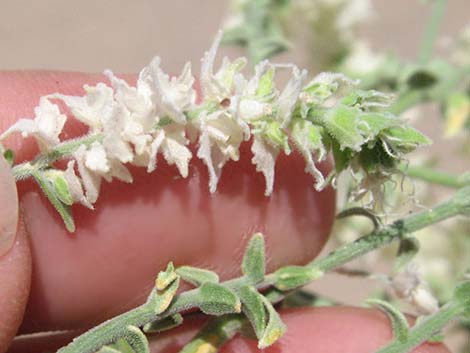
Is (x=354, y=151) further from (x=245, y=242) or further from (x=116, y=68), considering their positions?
(x=116, y=68)

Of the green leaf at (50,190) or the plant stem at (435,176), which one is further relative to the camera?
the plant stem at (435,176)

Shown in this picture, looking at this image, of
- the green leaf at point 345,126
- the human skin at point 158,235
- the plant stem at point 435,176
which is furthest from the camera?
the plant stem at point 435,176

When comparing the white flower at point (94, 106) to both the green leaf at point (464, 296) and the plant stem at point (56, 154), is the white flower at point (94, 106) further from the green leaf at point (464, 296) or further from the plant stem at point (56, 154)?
the green leaf at point (464, 296)

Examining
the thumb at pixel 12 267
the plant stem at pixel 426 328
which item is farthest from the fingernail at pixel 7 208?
the plant stem at pixel 426 328

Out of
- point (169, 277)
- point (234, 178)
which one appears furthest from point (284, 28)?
point (169, 277)

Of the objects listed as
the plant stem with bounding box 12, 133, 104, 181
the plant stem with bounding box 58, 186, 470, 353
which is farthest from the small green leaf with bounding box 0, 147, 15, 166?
the plant stem with bounding box 58, 186, 470, 353
